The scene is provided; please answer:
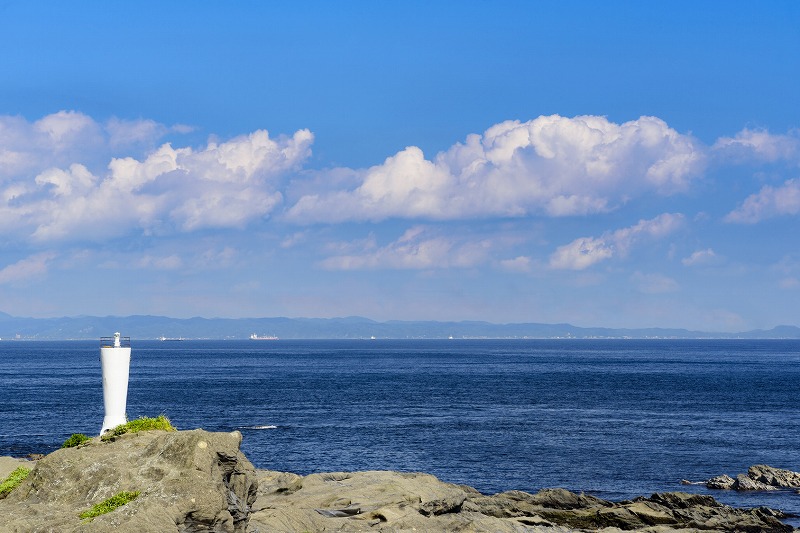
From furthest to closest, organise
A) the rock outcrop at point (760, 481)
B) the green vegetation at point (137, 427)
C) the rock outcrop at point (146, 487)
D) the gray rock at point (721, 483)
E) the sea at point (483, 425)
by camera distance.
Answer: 1. the sea at point (483, 425)
2. the gray rock at point (721, 483)
3. the rock outcrop at point (760, 481)
4. the green vegetation at point (137, 427)
5. the rock outcrop at point (146, 487)

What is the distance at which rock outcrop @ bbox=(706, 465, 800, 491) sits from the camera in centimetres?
6238

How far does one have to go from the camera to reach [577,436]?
91.5m

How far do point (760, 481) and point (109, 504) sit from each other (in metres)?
52.4

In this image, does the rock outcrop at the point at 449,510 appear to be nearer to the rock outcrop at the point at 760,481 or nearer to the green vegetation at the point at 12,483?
the green vegetation at the point at 12,483

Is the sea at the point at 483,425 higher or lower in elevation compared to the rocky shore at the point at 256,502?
lower

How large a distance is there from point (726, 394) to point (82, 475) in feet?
446

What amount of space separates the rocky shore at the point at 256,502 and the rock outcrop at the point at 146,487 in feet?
0.10

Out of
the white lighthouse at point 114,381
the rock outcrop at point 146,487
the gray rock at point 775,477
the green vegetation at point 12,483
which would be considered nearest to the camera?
the rock outcrop at point 146,487

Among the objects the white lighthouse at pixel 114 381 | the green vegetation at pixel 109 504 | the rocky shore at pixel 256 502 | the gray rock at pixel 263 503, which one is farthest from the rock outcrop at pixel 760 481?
the green vegetation at pixel 109 504

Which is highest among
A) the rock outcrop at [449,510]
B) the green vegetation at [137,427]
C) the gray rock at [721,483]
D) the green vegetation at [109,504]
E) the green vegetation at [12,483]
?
the green vegetation at [137,427]

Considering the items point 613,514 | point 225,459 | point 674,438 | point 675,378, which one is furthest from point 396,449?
point 675,378

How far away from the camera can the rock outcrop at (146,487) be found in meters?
22.8

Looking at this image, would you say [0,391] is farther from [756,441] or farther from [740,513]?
[740,513]

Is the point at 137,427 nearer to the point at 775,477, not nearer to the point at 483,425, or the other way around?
the point at 775,477
